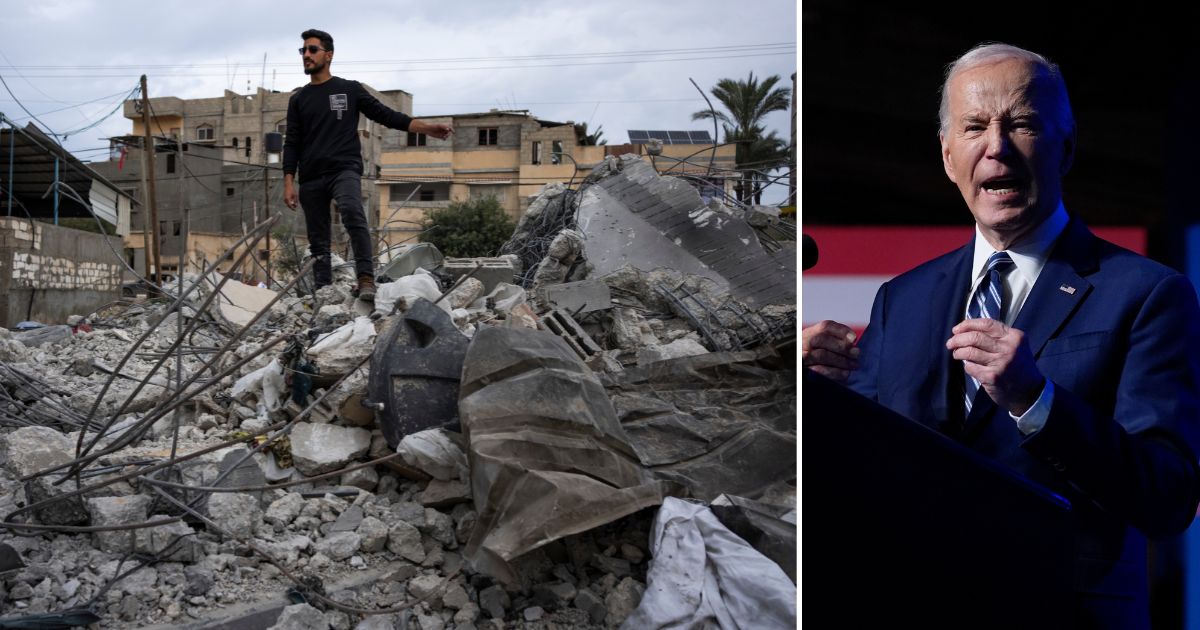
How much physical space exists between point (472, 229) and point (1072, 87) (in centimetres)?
2388

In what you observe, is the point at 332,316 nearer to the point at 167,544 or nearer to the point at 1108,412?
the point at 167,544

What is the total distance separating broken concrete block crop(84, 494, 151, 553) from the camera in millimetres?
3115

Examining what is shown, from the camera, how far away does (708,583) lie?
119 inches

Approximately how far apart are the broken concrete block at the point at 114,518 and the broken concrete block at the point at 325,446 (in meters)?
0.70

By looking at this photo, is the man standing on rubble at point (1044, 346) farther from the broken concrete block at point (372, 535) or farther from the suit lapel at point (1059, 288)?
the broken concrete block at point (372, 535)

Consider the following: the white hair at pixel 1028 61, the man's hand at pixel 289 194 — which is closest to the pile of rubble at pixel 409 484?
the man's hand at pixel 289 194

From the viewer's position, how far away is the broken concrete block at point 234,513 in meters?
3.28

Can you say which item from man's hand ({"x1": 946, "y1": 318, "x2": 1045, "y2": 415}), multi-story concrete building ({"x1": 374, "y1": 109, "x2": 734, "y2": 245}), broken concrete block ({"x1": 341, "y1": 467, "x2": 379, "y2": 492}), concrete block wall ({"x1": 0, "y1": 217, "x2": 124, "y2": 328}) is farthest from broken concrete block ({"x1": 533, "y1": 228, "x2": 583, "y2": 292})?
multi-story concrete building ({"x1": 374, "y1": 109, "x2": 734, "y2": 245})

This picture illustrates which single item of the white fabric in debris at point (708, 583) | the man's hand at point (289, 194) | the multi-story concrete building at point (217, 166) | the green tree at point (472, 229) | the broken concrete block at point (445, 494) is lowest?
the white fabric in debris at point (708, 583)

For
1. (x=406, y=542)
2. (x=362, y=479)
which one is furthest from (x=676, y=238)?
(x=406, y=542)

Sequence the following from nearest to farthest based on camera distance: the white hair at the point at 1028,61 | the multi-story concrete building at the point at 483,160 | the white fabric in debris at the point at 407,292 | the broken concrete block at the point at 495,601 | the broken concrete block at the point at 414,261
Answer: the white hair at the point at 1028,61
the broken concrete block at the point at 495,601
the white fabric in debris at the point at 407,292
the broken concrete block at the point at 414,261
the multi-story concrete building at the point at 483,160

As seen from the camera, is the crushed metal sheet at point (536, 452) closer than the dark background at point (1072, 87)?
No

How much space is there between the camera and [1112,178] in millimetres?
2070

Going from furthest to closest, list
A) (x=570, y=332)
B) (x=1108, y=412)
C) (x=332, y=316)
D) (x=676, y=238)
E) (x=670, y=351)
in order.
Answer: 1. (x=676, y=238)
2. (x=570, y=332)
3. (x=332, y=316)
4. (x=670, y=351)
5. (x=1108, y=412)
